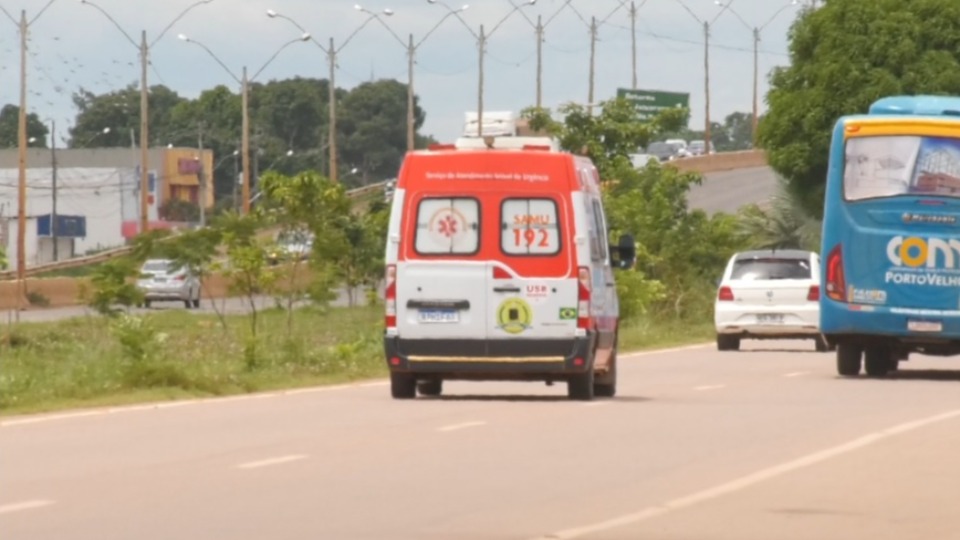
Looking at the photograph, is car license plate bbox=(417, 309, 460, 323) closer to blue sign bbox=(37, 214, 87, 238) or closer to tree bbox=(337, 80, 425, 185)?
blue sign bbox=(37, 214, 87, 238)

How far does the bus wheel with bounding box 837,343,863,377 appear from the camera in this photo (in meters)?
30.2

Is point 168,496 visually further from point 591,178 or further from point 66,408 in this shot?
point 591,178

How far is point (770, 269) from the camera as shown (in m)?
38.7

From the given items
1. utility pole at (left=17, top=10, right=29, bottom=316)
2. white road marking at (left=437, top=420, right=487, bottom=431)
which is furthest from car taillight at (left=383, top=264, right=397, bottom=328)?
utility pole at (left=17, top=10, right=29, bottom=316)

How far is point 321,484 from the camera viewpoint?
14445 millimetres

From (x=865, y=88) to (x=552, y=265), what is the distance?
127 feet

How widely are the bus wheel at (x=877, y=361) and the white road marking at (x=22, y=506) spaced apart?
62.6 feet

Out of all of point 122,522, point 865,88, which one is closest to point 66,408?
point 122,522

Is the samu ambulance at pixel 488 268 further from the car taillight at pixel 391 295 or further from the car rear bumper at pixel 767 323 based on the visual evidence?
the car rear bumper at pixel 767 323

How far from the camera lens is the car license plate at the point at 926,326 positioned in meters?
29.2

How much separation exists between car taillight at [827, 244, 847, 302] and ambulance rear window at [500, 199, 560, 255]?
25.2 ft

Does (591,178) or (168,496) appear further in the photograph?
(591,178)

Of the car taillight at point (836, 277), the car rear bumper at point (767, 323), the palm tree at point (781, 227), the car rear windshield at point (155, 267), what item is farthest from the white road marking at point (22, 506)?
the car rear windshield at point (155, 267)

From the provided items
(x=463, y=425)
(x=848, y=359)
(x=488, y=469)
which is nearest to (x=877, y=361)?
(x=848, y=359)
